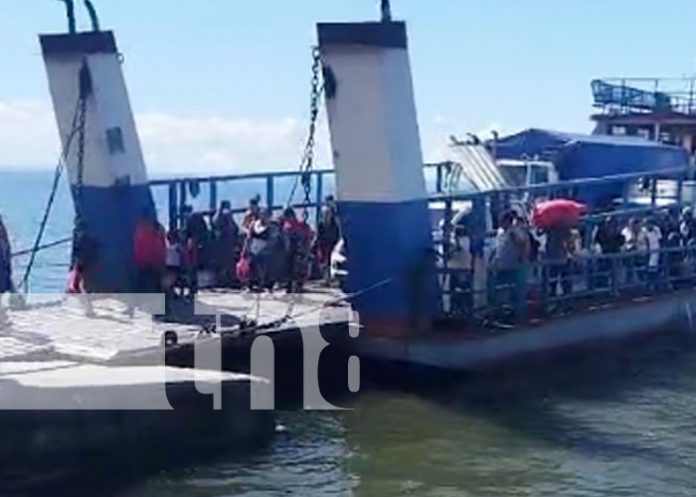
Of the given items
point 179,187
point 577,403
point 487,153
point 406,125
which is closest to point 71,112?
point 179,187

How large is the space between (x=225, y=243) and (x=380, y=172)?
4.53 m

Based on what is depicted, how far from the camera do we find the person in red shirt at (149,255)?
16984 mm

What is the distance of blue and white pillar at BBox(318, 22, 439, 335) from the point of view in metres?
16.0

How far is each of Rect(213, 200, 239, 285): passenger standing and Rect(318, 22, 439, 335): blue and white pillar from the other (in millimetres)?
3577

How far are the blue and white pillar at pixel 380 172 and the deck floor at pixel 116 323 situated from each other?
73 centimetres

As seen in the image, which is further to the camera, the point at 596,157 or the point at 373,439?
the point at 596,157

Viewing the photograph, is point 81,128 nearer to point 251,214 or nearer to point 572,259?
point 251,214

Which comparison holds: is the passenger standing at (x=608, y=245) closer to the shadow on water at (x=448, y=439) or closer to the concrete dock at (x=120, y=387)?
the shadow on water at (x=448, y=439)

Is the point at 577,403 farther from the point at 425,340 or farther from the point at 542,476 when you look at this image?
the point at 542,476

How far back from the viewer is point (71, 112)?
17.9m

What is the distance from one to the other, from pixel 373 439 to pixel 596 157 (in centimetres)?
1163

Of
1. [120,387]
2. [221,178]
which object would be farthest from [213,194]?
[120,387]

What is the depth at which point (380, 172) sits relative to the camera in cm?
1611

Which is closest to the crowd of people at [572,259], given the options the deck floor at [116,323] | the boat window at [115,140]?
the deck floor at [116,323]
